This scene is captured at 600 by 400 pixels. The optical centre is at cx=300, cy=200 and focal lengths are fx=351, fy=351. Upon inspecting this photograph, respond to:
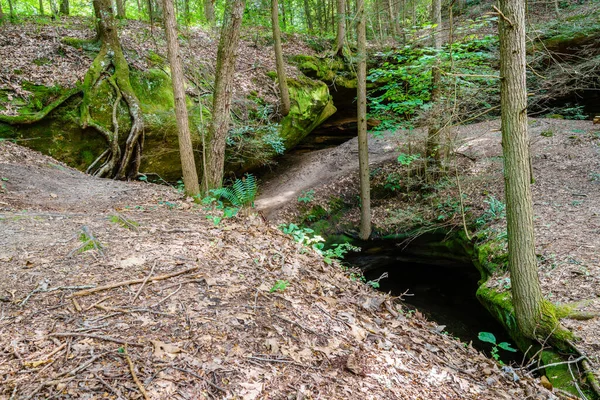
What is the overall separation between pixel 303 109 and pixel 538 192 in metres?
8.22

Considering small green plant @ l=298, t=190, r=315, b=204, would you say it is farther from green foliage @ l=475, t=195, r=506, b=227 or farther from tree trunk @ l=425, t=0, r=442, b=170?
green foliage @ l=475, t=195, r=506, b=227

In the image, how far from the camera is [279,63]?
12.4 m

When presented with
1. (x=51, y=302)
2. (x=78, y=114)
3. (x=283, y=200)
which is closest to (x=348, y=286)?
(x=51, y=302)

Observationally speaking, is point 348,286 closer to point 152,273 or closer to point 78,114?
point 152,273

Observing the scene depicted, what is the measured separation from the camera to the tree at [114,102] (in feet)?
30.2

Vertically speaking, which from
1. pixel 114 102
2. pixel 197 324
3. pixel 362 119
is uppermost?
pixel 114 102

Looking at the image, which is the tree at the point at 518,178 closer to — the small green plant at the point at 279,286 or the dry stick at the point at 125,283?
the small green plant at the point at 279,286

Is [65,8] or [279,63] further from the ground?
[65,8]

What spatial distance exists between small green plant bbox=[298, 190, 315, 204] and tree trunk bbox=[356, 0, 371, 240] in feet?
5.79

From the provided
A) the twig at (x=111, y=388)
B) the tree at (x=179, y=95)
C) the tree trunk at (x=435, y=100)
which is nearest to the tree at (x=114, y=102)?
the tree at (x=179, y=95)

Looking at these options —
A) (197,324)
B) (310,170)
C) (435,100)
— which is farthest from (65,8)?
(197,324)

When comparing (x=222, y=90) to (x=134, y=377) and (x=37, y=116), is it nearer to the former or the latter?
(x=37, y=116)

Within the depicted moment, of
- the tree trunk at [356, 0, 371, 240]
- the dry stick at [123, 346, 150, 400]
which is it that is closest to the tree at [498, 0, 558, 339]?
the dry stick at [123, 346, 150, 400]

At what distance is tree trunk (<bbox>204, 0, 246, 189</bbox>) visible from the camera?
259 inches
